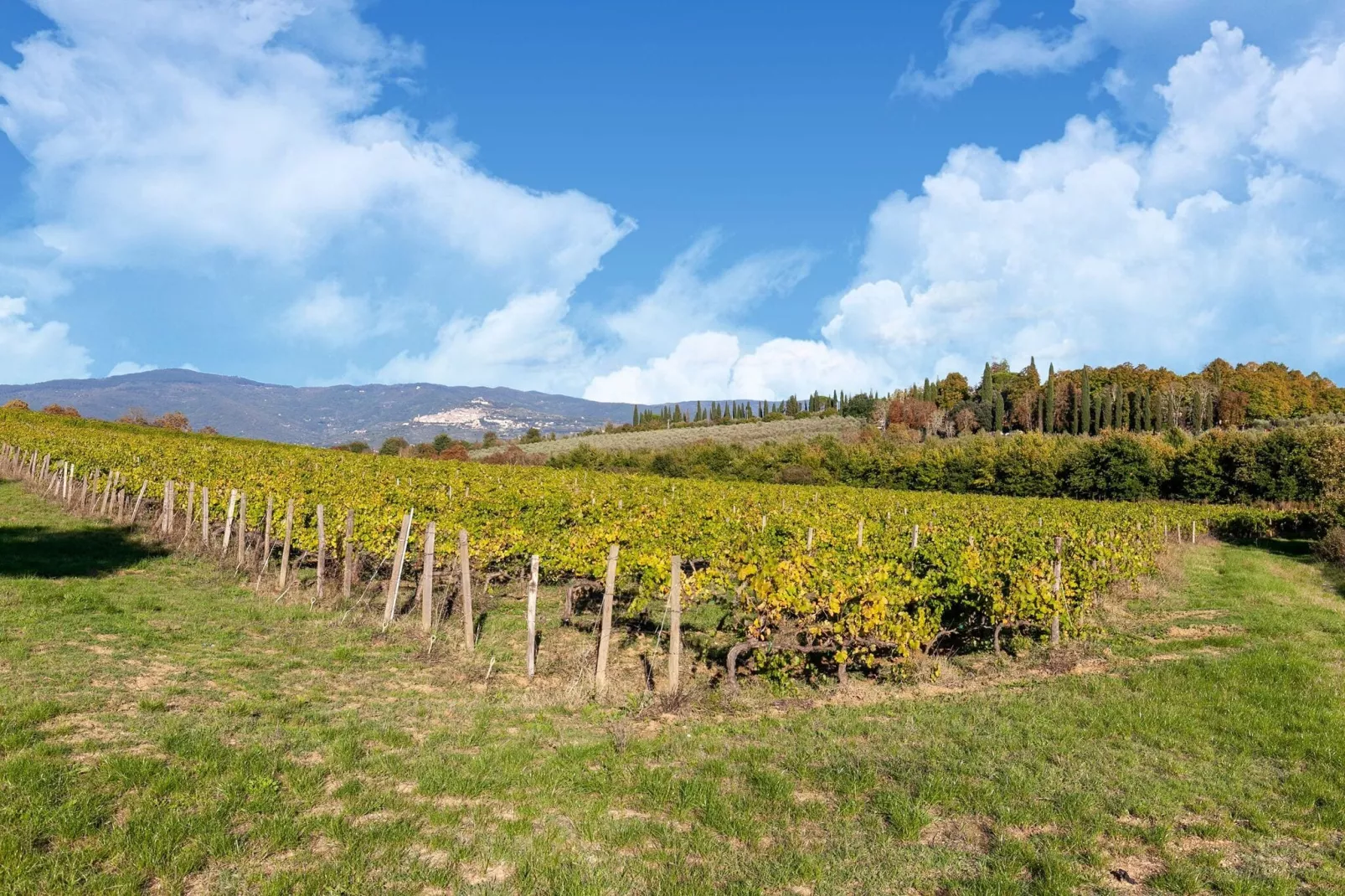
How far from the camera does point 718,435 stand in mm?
100688

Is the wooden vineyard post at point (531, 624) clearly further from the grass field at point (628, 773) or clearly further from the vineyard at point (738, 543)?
the vineyard at point (738, 543)

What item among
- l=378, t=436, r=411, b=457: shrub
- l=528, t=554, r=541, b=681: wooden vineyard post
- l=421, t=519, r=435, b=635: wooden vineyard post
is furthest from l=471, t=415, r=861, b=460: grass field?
l=528, t=554, r=541, b=681: wooden vineyard post

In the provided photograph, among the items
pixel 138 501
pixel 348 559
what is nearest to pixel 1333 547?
pixel 348 559

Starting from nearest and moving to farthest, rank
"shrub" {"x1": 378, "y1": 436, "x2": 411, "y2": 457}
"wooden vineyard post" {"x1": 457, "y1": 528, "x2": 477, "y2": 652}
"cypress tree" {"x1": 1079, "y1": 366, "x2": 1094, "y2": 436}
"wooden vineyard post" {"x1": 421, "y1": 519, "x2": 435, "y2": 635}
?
"wooden vineyard post" {"x1": 457, "y1": 528, "x2": 477, "y2": 652}, "wooden vineyard post" {"x1": 421, "y1": 519, "x2": 435, "y2": 635}, "cypress tree" {"x1": 1079, "y1": 366, "x2": 1094, "y2": 436}, "shrub" {"x1": 378, "y1": 436, "x2": 411, "y2": 457}

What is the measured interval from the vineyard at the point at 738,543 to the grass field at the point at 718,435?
57.8 metres

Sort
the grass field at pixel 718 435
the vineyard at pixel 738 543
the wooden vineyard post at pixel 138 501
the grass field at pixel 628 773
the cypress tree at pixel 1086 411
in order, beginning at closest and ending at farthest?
the grass field at pixel 628 773 → the vineyard at pixel 738 543 → the wooden vineyard post at pixel 138 501 → the cypress tree at pixel 1086 411 → the grass field at pixel 718 435

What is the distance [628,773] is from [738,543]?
8.15 meters

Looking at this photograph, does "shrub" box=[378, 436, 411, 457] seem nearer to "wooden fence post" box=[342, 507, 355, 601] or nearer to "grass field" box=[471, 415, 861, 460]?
"grass field" box=[471, 415, 861, 460]

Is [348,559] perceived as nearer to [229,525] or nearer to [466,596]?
[466,596]

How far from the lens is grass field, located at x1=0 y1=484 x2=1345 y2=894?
488 cm

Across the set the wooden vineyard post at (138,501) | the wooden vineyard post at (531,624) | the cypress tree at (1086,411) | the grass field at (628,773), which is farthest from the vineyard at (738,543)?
the cypress tree at (1086,411)

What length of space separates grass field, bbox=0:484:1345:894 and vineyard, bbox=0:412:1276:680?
→ 96 cm

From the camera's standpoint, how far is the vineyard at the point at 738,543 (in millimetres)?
9766

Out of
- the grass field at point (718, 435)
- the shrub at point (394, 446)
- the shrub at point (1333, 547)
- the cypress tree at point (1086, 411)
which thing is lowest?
the shrub at point (1333, 547)
